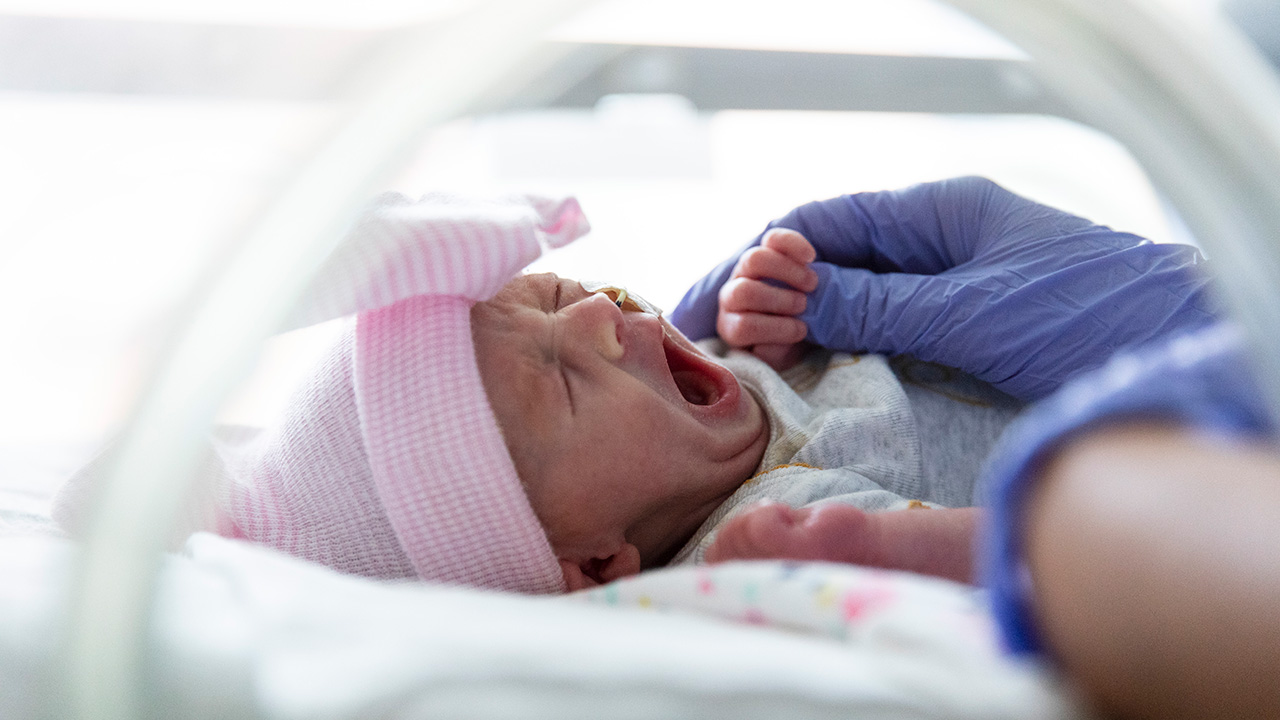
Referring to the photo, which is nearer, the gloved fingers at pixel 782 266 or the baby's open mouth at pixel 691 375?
the baby's open mouth at pixel 691 375

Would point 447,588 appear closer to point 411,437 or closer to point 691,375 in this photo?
point 411,437

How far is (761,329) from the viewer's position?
2.86 ft

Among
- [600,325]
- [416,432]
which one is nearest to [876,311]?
[600,325]

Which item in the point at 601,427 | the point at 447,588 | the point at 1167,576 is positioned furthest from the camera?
the point at 601,427

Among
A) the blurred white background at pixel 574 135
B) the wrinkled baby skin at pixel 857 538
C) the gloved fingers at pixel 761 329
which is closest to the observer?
the wrinkled baby skin at pixel 857 538

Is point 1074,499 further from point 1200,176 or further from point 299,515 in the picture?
point 299,515

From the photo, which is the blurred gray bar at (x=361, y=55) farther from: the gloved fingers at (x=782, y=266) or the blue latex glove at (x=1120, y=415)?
the blue latex glove at (x=1120, y=415)

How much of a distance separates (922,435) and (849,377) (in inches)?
3.4

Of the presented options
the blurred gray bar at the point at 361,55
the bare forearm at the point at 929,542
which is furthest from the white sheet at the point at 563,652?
the blurred gray bar at the point at 361,55

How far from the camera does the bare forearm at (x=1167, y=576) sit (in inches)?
11.0

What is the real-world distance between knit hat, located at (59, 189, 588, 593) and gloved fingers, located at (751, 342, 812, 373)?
0.32 meters

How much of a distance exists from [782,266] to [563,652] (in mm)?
614

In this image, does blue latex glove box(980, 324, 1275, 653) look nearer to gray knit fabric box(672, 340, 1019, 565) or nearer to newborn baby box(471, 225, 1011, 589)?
newborn baby box(471, 225, 1011, 589)

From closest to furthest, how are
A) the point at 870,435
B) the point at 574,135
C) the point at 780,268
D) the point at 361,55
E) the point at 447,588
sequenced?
the point at 447,588, the point at 870,435, the point at 780,268, the point at 361,55, the point at 574,135
